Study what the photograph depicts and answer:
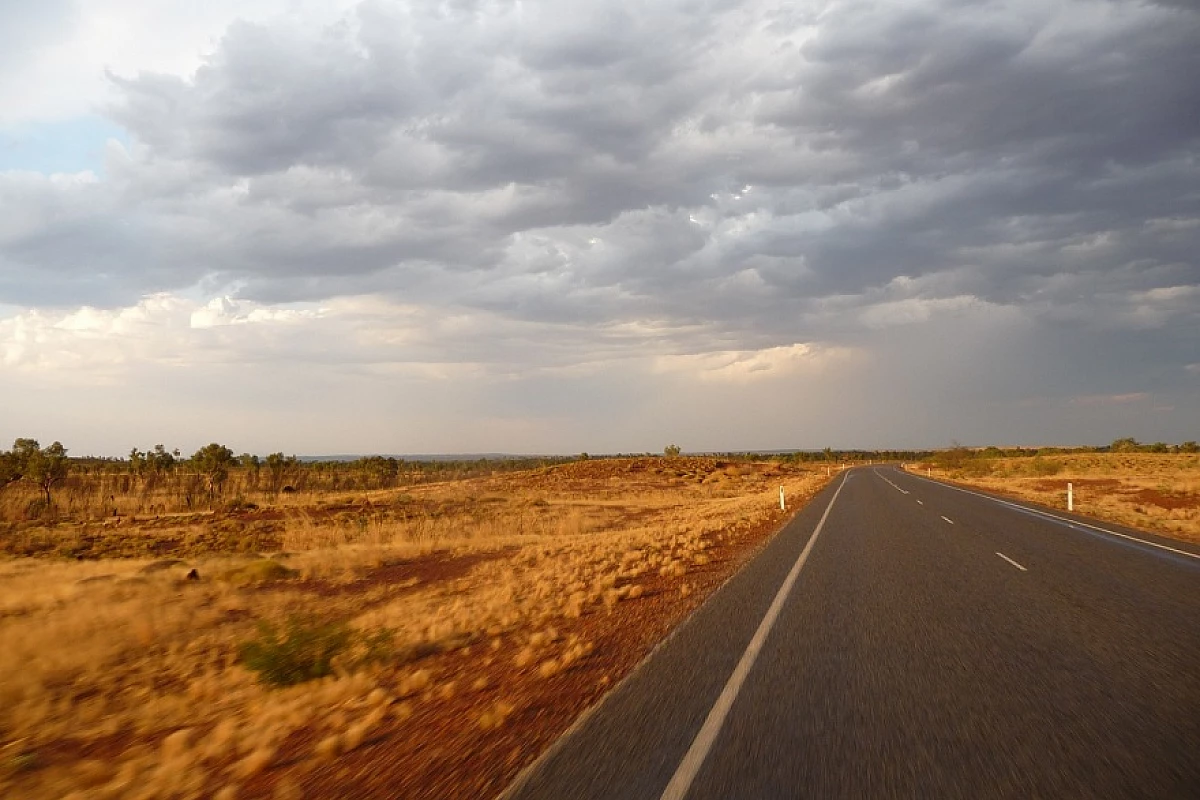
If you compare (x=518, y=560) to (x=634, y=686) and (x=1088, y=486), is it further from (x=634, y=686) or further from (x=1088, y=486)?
(x=1088, y=486)

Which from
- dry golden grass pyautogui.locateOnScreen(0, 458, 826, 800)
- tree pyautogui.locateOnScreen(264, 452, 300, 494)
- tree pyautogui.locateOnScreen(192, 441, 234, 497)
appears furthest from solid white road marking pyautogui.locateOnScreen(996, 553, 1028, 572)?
tree pyautogui.locateOnScreen(264, 452, 300, 494)

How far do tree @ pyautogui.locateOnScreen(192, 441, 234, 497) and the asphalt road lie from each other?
1710 inches

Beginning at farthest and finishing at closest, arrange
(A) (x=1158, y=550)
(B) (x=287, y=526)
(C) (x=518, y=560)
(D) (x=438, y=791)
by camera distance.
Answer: (B) (x=287, y=526) < (C) (x=518, y=560) < (A) (x=1158, y=550) < (D) (x=438, y=791)

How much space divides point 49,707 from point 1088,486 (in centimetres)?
5004

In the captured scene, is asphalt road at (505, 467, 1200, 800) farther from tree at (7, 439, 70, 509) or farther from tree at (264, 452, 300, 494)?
tree at (264, 452, 300, 494)

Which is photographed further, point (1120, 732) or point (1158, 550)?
point (1158, 550)

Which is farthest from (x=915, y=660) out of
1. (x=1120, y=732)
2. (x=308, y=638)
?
(x=308, y=638)

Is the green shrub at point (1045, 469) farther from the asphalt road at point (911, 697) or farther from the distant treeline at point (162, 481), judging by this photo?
the asphalt road at point (911, 697)

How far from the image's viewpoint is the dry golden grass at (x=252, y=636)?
544 centimetres

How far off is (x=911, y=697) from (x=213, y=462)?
48.5 m

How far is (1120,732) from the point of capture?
489cm

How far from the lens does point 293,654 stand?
7.59 meters

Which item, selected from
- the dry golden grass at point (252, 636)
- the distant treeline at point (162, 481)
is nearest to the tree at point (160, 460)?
the distant treeline at point (162, 481)

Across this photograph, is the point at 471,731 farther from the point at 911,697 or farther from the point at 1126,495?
the point at 1126,495
